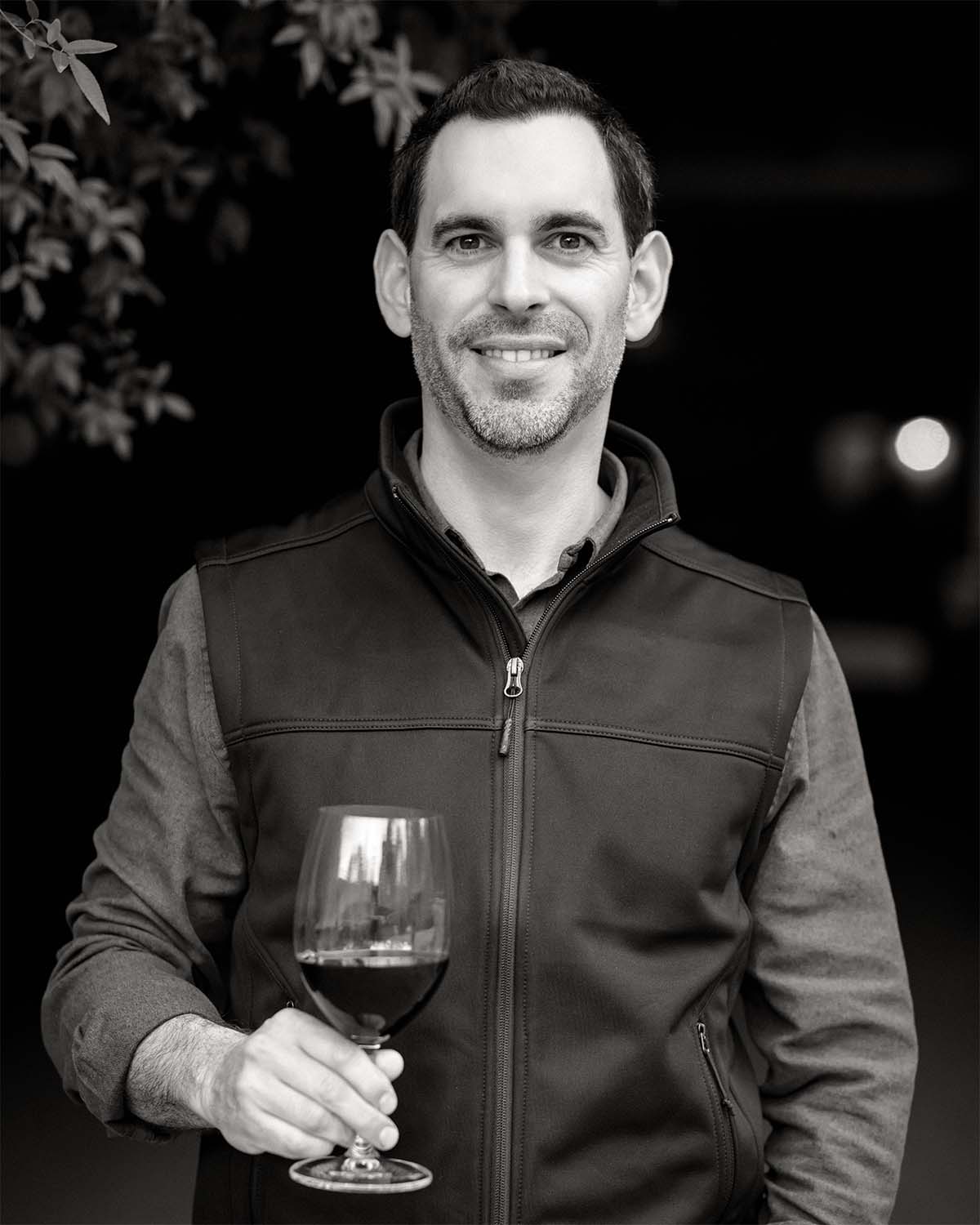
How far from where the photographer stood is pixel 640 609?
1.97m

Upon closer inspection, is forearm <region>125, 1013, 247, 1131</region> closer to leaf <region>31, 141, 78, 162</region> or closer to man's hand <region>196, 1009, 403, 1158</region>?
man's hand <region>196, 1009, 403, 1158</region>

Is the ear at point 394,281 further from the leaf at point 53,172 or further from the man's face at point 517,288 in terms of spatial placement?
the leaf at point 53,172

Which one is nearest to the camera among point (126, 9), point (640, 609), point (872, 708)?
point (640, 609)

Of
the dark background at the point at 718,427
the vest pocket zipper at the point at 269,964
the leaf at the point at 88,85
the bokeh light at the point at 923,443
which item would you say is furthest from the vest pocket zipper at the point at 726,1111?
the bokeh light at the point at 923,443

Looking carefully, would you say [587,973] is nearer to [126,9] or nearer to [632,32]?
[126,9]

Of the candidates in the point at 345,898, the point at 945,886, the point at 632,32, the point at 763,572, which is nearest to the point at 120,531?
the point at 632,32

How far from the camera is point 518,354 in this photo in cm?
192

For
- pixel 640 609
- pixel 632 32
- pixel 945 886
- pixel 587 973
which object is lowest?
pixel 945 886

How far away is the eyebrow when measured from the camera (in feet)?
Answer: 6.38

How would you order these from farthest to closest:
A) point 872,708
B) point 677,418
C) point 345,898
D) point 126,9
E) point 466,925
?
point 677,418, point 872,708, point 126,9, point 466,925, point 345,898

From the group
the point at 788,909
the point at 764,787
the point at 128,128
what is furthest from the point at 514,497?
the point at 128,128

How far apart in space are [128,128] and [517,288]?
159 cm

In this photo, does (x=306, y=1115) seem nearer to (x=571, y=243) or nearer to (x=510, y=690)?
(x=510, y=690)

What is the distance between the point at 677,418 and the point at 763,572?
275 inches
